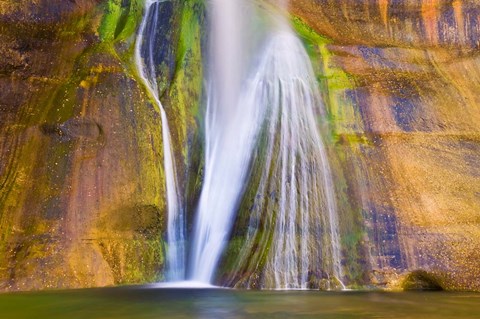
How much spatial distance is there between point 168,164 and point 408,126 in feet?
14.3

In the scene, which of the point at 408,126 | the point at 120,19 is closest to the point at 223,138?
the point at 408,126

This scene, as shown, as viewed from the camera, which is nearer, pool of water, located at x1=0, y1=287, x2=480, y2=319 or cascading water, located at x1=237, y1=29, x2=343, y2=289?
pool of water, located at x1=0, y1=287, x2=480, y2=319

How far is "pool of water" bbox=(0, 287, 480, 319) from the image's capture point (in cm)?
714

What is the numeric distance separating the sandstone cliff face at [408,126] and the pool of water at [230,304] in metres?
1.04

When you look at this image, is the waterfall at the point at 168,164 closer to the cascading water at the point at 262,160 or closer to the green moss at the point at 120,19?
the cascading water at the point at 262,160

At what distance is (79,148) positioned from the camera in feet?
34.4

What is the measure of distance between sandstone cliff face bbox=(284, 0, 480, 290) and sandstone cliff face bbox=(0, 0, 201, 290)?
304 cm

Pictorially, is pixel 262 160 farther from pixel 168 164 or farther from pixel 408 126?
pixel 408 126

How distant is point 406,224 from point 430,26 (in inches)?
237

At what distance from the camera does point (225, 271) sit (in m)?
9.91

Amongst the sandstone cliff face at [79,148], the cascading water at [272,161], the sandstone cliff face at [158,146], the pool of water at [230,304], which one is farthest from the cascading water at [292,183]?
the sandstone cliff face at [79,148]

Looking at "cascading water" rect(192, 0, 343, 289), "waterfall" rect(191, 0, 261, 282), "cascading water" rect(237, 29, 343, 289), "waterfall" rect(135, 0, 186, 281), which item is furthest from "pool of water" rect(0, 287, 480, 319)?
"waterfall" rect(191, 0, 261, 282)

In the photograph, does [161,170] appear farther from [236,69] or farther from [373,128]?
[373,128]

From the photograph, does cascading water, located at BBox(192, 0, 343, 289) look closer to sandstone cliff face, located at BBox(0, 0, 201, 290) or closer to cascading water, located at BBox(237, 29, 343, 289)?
cascading water, located at BBox(237, 29, 343, 289)
